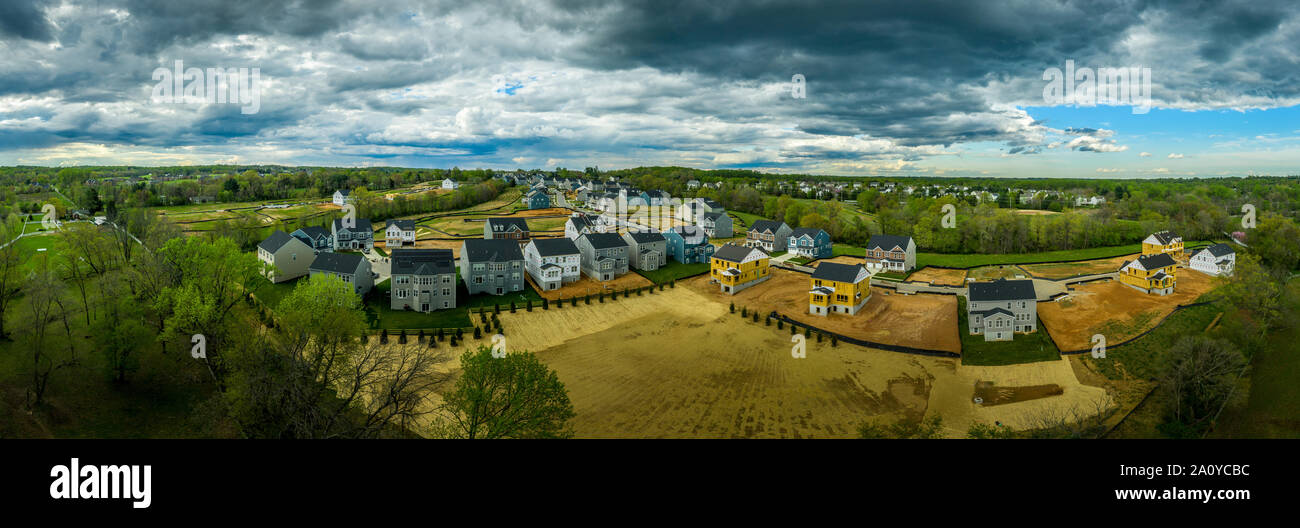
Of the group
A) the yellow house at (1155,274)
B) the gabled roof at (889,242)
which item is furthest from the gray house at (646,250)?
the yellow house at (1155,274)

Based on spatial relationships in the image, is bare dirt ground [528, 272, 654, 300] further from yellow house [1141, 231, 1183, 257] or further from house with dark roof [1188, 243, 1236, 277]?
yellow house [1141, 231, 1183, 257]

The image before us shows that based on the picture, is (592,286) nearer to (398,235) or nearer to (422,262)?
(422,262)

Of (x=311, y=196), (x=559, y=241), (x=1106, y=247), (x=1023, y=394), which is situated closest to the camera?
(x=1023, y=394)

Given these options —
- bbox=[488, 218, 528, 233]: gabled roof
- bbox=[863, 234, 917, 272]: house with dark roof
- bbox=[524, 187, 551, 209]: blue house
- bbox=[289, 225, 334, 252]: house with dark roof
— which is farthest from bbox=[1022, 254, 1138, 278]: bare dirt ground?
bbox=[524, 187, 551, 209]: blue house

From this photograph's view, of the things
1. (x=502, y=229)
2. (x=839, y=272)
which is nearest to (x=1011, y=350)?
(x=839, y=272)
